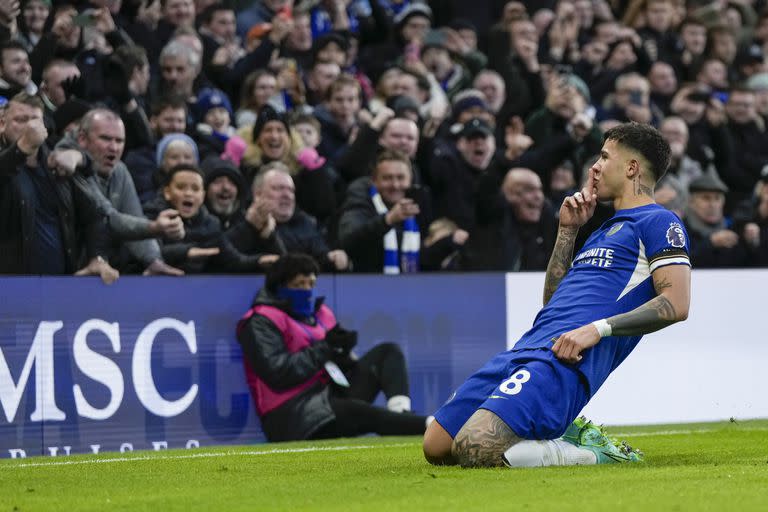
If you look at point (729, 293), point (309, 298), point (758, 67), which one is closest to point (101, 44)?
point (309, 298)

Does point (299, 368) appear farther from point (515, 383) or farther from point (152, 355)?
point (515, 383)

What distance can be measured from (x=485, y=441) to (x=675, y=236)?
1.51 metres

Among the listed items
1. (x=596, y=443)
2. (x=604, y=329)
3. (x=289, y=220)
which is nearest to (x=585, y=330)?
(x=604, y=329)

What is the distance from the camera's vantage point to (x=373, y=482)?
23.6ft

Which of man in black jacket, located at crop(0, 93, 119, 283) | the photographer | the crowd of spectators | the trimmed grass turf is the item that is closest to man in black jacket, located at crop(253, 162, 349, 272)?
the crowd of spectators

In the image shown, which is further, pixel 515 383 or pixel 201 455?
pixel 201 455

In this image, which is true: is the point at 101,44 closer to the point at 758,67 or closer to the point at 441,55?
the point at 441,55

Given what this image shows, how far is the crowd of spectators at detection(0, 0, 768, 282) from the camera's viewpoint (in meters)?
11.3

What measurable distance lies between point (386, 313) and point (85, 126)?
3028 millimetres

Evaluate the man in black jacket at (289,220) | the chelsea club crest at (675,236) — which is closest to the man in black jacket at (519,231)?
the man in black jacket at (289,220)

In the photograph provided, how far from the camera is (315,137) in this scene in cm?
1386

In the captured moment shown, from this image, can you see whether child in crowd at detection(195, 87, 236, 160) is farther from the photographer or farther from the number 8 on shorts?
the number 8 on shorts

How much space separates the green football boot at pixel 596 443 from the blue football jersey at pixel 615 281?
32 cm

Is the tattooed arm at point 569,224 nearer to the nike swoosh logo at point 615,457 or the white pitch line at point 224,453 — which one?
the nike swoosh logo at point 615,457
